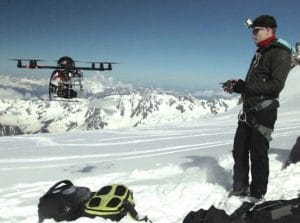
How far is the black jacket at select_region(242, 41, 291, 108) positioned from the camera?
5.59 metres

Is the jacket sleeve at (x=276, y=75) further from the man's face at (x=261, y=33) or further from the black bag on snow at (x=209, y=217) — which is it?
the black bag on snow at (x=209, y=217)

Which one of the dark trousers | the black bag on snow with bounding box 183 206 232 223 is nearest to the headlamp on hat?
the dark trousers

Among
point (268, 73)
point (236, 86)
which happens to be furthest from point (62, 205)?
point (268, 73)

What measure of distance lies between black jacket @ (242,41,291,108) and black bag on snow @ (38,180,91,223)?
2.74m

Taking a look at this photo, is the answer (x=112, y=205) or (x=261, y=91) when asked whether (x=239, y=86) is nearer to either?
(x=261, y=91)

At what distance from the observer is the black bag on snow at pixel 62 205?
17.8ft

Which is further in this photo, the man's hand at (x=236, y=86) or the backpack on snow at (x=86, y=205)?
the man's hand at (x=236, y=86)

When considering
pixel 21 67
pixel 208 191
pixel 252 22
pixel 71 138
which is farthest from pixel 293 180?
pixel 21 67

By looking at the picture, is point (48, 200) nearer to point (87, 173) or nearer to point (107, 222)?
point (107, 222)

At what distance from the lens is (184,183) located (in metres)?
7.47

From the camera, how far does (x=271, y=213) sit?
435 centimetres

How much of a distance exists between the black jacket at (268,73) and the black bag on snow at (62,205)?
9.00 ft

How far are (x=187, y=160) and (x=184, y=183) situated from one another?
8.43 feet

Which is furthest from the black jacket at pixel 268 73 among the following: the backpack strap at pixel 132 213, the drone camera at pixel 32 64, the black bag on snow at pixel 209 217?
the drone camera at pixel 32 64
